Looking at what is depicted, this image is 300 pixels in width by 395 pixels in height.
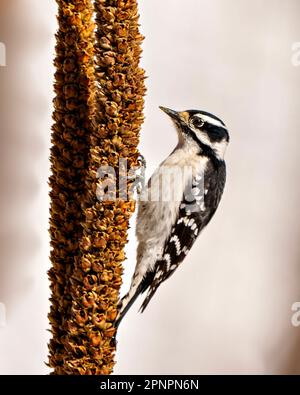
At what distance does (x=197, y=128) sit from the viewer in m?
0.83

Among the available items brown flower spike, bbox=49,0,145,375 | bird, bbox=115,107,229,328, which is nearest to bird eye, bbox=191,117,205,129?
bird, bbox=115,107,229,328

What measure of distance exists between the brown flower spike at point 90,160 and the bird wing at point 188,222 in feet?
0.37

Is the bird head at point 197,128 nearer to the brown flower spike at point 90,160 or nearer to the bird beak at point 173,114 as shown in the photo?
the bird beak at point 173,114

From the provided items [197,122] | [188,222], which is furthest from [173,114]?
[188,222]

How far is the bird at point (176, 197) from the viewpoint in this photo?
33.0 inches

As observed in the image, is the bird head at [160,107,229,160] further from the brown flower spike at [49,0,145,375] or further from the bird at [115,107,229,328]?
the brown flower spike at [49,0,145,375]

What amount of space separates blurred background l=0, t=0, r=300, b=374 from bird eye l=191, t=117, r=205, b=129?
49 mm

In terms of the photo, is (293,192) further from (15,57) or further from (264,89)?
(15,57)

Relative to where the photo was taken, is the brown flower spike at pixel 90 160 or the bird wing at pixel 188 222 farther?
the bird wing at pixel 188 222

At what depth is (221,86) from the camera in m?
0.96

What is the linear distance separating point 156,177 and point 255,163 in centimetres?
24

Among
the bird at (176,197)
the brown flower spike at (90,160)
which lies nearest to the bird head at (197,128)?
the bird at (176,197)

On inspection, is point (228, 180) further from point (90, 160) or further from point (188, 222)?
point (90, 160)

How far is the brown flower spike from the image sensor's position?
0.71m
